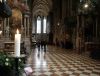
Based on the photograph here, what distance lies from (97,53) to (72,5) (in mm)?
13948

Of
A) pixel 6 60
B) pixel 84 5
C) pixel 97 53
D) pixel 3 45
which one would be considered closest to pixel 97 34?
pixel 84 5

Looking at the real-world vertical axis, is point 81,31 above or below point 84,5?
below

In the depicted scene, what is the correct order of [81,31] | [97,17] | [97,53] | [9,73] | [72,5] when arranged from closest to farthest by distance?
1. [9,73]
2. [97,53]
3. [97,17]
4. [81,31]
5. [72,5]

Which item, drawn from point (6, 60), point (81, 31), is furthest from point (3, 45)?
point (81, 31)

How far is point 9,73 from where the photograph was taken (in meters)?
3.67

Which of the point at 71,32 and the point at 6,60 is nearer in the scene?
the point at 6,60

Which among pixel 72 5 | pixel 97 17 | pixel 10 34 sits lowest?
pixel 10 34

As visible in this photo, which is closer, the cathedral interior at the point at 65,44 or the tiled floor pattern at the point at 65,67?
the tiled floor pattern at the point at 65,67

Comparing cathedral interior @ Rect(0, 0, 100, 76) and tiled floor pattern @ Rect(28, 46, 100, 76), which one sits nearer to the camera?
tiled floor pattern @ Rect(28, 46, 100, 76)

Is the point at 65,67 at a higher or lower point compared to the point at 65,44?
lower

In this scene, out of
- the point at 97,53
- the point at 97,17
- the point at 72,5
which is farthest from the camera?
the point at 72,5

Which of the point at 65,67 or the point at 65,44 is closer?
the point at 65,67

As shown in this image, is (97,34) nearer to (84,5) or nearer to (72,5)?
(84,5)

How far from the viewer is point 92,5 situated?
17281 mm
